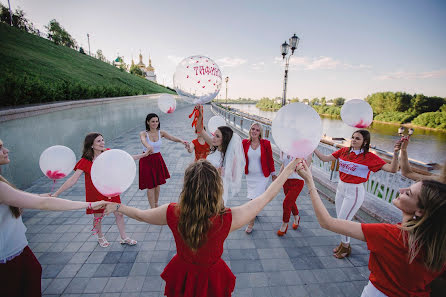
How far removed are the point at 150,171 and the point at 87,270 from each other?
1.79 m

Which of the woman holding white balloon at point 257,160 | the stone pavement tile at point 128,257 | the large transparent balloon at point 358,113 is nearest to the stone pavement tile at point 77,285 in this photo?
the stone pavement tile at point 128,257

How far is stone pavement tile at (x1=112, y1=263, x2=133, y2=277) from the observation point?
2.86m

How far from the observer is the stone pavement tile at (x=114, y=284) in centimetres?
262

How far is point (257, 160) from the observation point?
3.71m

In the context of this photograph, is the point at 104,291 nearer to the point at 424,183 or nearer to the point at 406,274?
the point at 406,274

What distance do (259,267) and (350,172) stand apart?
196 cm

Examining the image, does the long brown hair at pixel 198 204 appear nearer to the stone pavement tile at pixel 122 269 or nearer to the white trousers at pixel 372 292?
the white trousers at pixel 372 292

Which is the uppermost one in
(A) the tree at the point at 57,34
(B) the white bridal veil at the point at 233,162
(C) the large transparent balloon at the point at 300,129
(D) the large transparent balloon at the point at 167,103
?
(A) the tree at the point at 57,34

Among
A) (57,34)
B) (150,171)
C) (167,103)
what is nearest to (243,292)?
(150,171)

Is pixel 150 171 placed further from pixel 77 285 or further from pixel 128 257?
pixel 77 285

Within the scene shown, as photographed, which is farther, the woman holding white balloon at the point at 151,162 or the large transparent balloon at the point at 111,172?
the woman holding white balloon at the point at 151,162

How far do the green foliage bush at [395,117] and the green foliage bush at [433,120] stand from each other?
15.5ft

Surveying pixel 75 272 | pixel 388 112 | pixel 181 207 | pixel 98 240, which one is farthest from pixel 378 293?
pixel 388 112

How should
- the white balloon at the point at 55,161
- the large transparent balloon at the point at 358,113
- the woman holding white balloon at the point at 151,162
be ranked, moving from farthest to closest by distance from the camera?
the woman holding white balloon at the point at 151,162, the large transparent balloon at the point at 358,113, the white balloon at the point at 55,161
